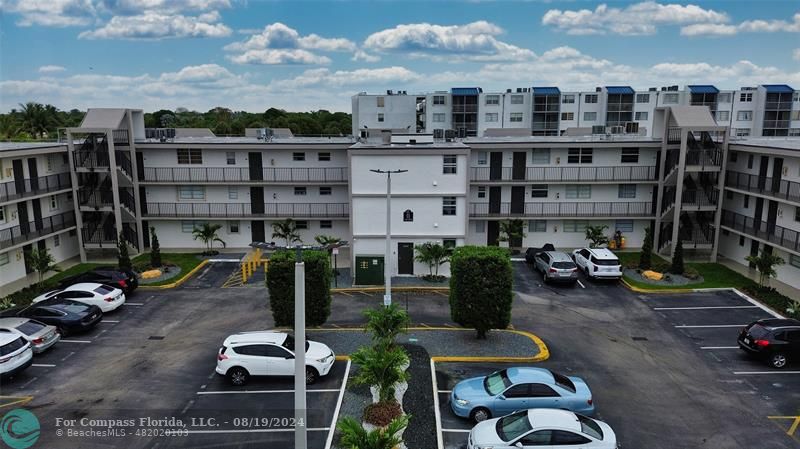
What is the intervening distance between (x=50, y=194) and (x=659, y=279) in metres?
36.9

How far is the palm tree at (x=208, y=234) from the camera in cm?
3735

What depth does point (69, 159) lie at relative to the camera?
117 ft

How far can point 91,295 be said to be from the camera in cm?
2680

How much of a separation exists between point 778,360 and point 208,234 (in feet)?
105

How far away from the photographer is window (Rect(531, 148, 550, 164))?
127 ft

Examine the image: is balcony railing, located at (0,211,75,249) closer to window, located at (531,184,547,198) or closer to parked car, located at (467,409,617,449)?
parked car, located at (467,409,617,449)

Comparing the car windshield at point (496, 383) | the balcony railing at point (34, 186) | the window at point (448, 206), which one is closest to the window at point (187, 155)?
the balcony railing at point (34, 186)

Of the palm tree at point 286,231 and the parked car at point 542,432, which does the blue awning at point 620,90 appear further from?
the parked car at point 542,432

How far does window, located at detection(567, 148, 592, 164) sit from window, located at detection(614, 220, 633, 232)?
16.0 ft

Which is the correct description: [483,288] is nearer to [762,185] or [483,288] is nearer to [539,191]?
[539,191]

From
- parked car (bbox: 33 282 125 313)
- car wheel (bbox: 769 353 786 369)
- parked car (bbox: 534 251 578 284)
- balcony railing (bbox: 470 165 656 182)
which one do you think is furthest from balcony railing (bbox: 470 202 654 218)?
parked car (bbox: 33 282 125 313)

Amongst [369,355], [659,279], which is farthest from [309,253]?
[659,279]

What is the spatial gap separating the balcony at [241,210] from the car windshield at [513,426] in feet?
80.5

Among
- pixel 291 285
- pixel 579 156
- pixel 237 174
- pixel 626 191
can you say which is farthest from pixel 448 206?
pixel 237 174
